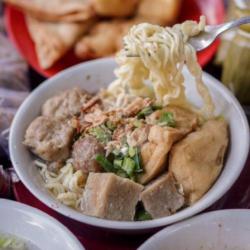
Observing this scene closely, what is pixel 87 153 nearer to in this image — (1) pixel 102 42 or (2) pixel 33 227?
(2) pixel 33 227

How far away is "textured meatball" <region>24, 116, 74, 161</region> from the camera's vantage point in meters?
1.94

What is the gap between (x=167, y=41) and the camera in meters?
1.86

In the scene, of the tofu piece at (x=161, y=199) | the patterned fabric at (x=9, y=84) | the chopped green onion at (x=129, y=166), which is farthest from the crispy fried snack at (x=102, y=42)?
the tofu piece at (x=161, y=199)

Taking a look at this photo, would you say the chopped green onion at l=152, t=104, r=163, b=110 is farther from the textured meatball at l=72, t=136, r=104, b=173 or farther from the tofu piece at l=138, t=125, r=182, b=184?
the textured meatball at l=72, t=136, r=104, b=173

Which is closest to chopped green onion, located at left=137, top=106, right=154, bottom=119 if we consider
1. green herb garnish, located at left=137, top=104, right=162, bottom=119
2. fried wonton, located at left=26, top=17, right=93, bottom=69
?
green herb garnish, located at left=137, top=104, right=162, bottom=119

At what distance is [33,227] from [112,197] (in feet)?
0.90

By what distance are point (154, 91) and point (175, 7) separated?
0.73 metres

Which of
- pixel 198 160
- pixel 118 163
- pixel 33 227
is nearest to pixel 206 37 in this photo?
pixel 198 160

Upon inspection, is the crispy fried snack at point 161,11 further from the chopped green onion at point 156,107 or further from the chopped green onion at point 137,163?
the chopped green onion at point 137,163

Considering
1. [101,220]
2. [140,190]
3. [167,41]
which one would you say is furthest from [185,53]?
[101,220]

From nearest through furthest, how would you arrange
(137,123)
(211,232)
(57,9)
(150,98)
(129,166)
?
(211,232) → (129,166) → (137,123) → (150,98) → (57,9)

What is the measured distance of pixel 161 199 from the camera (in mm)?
1762

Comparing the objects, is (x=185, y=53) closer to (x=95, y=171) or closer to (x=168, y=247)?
(x=95, y=171)

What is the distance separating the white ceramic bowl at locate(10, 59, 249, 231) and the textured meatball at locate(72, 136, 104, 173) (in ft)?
0.52
